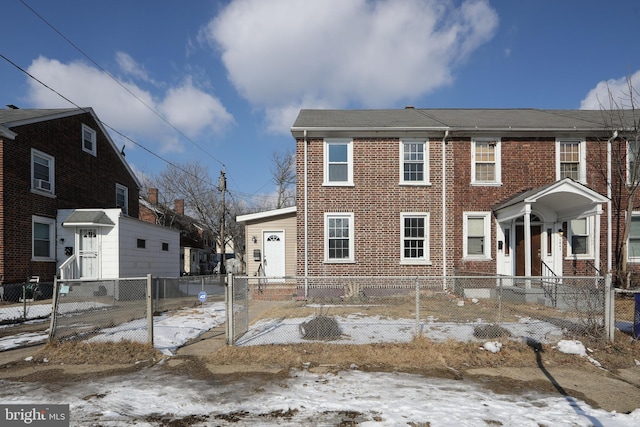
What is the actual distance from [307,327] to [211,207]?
2927 cm

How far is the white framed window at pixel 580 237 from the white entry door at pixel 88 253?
723 inches

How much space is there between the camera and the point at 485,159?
14211 millimetres

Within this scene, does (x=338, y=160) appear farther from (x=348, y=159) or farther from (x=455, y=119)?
(x=455, y=119)

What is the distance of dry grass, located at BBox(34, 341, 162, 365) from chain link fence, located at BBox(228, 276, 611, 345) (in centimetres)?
163

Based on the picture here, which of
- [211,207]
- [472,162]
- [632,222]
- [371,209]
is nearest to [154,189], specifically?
[211,207]

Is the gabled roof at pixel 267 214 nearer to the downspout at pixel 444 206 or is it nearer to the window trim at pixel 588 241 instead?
the downspout at pixel 444 206

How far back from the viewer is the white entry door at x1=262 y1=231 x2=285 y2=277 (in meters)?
15.4

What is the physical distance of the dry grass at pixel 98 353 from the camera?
6473mm

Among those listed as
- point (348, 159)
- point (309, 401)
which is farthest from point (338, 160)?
point (309, 401)

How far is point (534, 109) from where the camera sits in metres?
18.2

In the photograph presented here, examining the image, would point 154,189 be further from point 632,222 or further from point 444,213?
point 632,222

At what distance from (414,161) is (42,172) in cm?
1529

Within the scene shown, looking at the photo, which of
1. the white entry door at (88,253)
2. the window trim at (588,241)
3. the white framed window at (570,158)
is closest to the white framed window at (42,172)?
the white entry door at (88,253)

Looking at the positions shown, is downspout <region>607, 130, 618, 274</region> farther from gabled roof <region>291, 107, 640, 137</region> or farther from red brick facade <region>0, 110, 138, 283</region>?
red brick facade <region>0, 110, 138, 283</region>
